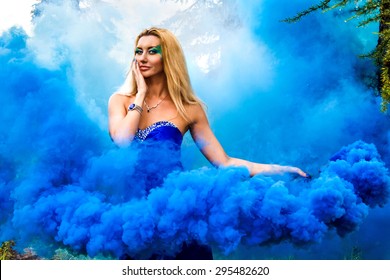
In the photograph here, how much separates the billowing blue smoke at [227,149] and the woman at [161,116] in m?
0.07

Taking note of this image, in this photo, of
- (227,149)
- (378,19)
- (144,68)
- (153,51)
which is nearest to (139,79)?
(144,68)

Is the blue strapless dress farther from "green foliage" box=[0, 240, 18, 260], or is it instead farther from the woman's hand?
"green foliage" box=[0, 240, 18, 260]

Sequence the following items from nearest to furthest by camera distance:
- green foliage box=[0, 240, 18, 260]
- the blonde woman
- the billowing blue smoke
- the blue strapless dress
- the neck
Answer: the billowing blue smoke, the blue strapless dress, the blonde woman, the neck, green foliage box=[0, 240, 18, 260]

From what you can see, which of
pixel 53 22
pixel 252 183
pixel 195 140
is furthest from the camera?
pixel 53 22

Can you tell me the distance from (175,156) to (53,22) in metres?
1.21

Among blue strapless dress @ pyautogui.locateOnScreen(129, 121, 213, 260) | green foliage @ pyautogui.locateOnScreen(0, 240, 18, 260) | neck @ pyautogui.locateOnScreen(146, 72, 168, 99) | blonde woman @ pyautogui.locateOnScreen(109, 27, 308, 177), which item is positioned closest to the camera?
blue strapless dress @ pyautogui.locateOnScreen(129, 121, 213, 260)

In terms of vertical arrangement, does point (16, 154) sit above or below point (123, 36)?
below

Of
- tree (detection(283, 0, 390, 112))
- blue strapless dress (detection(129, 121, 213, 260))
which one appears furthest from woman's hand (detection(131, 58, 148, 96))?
tree (detection(283, 0, 390, 112))

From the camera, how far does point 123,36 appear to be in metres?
3.43

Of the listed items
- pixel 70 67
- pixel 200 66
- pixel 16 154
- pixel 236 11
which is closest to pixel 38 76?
pixel 70 67

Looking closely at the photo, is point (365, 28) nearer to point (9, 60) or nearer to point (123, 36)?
point (123, 36)

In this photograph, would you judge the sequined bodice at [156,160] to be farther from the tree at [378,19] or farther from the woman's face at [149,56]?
the tree at [378,19]

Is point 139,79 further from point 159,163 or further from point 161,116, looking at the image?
point 159,163

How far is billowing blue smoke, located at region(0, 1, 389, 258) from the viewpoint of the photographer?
2.67 m
